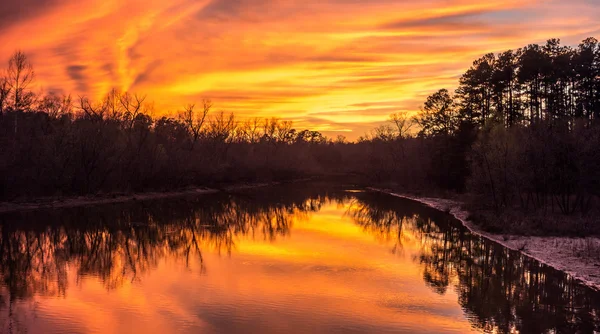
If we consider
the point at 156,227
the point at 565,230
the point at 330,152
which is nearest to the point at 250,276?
the point at 156,227

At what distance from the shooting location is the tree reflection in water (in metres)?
13.7

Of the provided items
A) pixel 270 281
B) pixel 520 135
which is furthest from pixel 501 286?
pixel 520 135

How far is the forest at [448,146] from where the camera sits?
34.4 meters

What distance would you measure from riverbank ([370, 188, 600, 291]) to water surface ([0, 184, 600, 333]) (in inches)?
26.4

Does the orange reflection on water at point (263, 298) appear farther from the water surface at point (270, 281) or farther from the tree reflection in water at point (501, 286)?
the tree reflection in water at point (501, 286)

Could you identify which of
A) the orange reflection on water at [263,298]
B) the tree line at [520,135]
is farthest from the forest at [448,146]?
the orange reflection on water at [263,298]

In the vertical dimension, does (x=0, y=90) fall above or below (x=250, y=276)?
above

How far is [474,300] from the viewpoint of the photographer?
1599 cm

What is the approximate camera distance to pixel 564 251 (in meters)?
22.7

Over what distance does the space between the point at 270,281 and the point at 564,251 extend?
14211mm

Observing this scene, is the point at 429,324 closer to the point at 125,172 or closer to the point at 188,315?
the point at 188,315

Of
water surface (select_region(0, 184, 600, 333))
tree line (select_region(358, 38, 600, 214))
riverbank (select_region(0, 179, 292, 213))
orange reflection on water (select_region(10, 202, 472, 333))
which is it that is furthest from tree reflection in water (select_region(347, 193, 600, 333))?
riverbank (select_region(0, 179, 292, 213))

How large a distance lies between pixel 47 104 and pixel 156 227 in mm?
30628

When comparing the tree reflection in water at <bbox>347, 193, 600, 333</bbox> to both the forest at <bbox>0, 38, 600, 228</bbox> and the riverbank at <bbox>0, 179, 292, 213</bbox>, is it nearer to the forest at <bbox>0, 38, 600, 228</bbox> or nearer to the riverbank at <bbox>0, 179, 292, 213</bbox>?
the forest at <bbox>0, 38, 600, 228</bbox>
